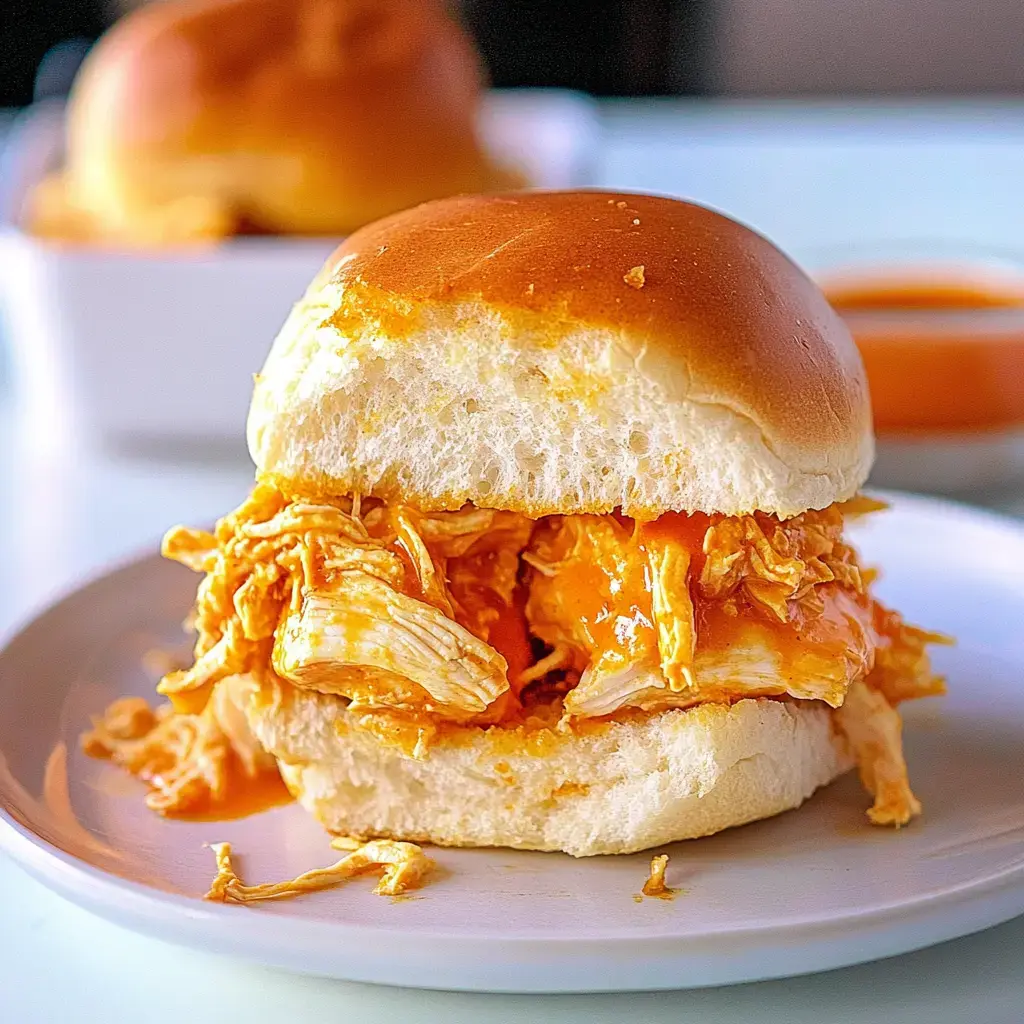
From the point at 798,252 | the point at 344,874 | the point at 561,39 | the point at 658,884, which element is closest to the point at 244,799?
the point at 344,874

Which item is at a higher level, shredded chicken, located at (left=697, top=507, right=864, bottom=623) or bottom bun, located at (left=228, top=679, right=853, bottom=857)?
shredded chicken, located at (left=697, top=507, right=864, bottom=623)

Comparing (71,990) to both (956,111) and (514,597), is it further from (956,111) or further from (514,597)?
(956,111)

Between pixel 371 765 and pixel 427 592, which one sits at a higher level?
pixel 427 592

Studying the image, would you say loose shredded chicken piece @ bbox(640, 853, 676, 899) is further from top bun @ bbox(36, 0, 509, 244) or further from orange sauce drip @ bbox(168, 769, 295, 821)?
top bun @ bbox(36, 0, 509, 244)

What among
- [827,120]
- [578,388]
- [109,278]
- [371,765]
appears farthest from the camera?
[827,120]

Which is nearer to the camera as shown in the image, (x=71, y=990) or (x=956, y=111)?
(x=71, y=990)

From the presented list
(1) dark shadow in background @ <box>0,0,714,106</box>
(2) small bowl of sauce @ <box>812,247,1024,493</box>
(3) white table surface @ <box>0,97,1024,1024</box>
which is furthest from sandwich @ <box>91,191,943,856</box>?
(1) dark shadow in background @ <box>0,0,714,106</box>

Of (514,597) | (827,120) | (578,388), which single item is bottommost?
(827,120)

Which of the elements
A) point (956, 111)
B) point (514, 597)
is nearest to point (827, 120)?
point (956, 111)
